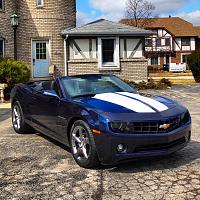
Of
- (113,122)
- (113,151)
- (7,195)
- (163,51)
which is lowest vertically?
(7,195)

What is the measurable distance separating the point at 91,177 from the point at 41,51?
18813 mm

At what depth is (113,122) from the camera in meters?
5.39

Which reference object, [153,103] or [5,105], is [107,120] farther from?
[5,105]

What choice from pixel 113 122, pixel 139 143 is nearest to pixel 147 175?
pixel 139 143

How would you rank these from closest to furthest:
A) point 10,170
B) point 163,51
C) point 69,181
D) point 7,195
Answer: point 7,195 < point 69,181 < point 10,170 < point 163,51

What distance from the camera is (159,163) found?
5984 mm

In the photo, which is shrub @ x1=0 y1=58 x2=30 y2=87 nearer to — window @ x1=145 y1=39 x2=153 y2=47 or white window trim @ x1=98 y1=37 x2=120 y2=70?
white window trim @ x1=98 y1=37 x2=120 y2=70

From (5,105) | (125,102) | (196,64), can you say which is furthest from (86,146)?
(196,64)

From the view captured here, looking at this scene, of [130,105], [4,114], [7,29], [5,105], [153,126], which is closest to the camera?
[153,126]

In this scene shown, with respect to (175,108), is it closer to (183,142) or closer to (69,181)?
(183,142)

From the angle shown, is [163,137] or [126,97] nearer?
[163,137]

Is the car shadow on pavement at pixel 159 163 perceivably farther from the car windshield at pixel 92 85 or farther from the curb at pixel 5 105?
the curb at pixel 5 105

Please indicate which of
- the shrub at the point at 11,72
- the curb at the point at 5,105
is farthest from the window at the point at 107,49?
the curb at the point at 5,105

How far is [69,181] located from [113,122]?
944mm
